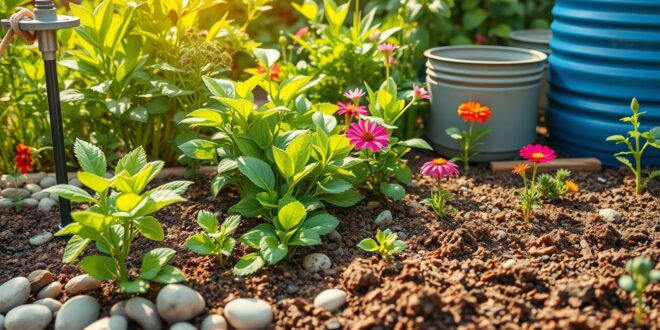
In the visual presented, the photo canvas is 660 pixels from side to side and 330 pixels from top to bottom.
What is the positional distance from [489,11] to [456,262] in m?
2.41

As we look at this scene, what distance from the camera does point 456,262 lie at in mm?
2299

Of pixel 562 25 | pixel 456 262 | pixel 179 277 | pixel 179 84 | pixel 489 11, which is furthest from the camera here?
pixel 489 11

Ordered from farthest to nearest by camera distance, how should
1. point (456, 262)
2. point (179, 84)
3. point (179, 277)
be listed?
1. point (179, 84)
2. point (456, 262)
3. point (179, 277)

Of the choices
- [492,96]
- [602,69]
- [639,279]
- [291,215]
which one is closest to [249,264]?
[291,215]

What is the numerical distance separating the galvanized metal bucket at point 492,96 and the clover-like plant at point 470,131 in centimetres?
4

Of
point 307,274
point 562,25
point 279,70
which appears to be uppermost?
point 562,25

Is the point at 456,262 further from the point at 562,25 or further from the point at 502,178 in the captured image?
the point at 562,25

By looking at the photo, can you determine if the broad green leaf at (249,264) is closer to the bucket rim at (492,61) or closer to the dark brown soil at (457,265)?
the dark brown soil at (457,265)

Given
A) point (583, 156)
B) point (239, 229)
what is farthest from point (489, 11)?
point (239, 229)

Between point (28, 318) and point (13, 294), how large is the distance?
145 mm

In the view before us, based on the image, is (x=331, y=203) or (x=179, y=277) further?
(x=331, y=203)

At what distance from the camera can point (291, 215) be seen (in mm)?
2283

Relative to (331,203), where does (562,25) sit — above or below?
above

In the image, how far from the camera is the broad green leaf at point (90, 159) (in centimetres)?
227
